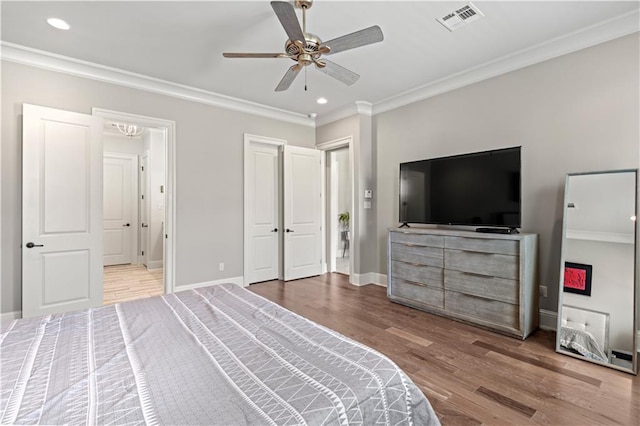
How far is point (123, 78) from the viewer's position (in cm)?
360

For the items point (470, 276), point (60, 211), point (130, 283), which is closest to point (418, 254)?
point (470, 276)

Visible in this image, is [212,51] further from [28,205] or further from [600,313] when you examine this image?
[600,313]

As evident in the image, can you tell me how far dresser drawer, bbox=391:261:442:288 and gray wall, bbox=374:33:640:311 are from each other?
3.30ft

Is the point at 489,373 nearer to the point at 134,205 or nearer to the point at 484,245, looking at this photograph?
the point at 484,245

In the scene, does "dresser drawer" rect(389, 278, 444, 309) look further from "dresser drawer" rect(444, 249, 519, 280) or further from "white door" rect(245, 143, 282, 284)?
"white door" rect(245, 143, 282, 284)

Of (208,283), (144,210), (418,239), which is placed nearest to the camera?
(418,239)

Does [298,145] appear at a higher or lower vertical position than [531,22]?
lower

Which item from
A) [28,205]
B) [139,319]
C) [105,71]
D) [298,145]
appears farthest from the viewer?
[298,145]

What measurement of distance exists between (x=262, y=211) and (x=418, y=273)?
2.64 meters

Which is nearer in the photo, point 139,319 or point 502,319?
point 139,319

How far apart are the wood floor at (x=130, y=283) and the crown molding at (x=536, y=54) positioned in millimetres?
4742

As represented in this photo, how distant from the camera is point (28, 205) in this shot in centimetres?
302

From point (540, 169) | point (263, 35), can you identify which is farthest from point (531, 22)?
point (263, 35)

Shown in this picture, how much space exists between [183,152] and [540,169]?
4.26m
